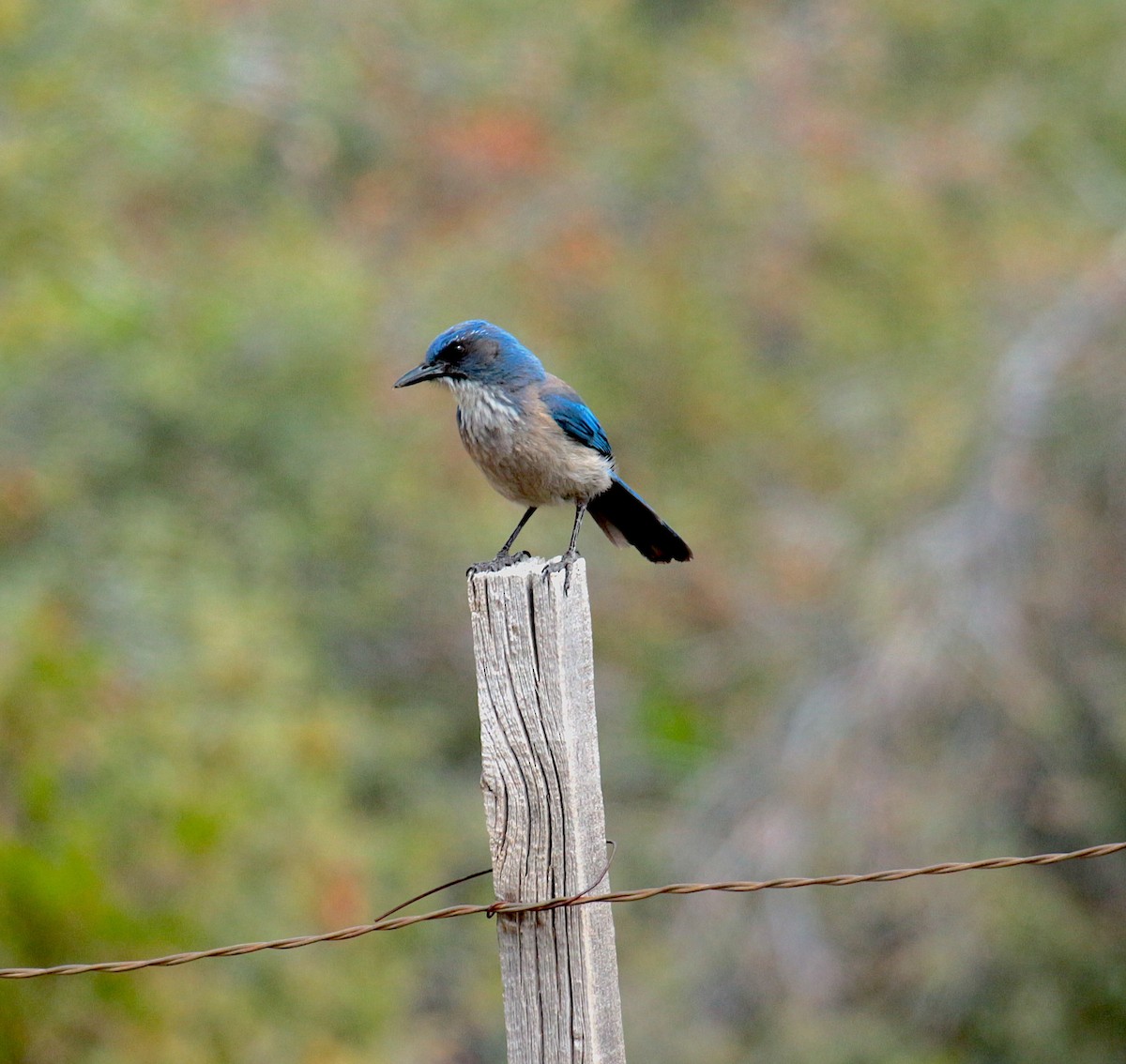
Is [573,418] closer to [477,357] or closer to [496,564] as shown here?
[477,357]

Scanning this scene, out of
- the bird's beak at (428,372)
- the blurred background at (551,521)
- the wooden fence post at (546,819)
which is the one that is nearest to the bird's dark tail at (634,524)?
the bird's beak at (428,372)

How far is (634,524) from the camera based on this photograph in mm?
5656

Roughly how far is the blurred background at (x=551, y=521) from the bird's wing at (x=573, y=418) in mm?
2701

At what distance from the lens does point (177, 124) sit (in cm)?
939

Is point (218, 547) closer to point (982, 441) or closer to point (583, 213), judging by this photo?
point (982, 441)

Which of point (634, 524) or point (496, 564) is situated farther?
point (634, 524)

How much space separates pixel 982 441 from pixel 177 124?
190 inches

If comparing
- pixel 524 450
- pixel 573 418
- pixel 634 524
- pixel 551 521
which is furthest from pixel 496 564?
pixel 551 521

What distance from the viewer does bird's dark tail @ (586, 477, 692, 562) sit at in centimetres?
547

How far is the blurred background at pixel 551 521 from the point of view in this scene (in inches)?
328

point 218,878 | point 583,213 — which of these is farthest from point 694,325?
point 218,878

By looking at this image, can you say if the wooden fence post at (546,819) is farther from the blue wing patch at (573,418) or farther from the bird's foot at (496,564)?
the blue wing patch at (573,418)

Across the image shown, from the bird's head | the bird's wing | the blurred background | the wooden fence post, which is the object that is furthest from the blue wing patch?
the blurred background

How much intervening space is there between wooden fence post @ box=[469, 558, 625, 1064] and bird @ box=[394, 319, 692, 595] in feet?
6.91
